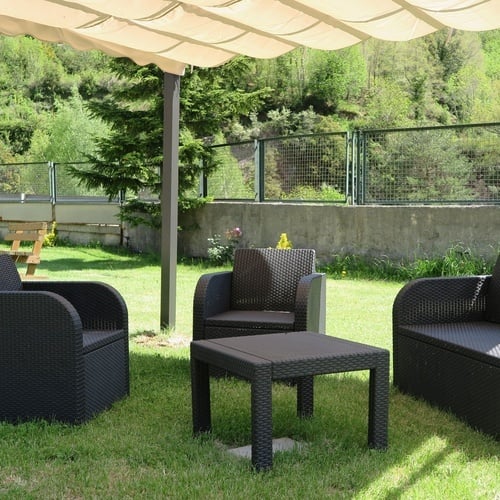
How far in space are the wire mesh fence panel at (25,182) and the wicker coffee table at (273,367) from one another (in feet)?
48.2

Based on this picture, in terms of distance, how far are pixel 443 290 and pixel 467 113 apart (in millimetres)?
44348

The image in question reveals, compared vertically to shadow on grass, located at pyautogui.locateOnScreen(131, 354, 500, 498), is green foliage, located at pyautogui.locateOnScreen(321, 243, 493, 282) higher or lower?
higher

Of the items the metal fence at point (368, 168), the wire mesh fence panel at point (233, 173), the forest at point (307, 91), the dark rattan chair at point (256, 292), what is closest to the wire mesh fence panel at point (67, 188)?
the metal fence at point (368, 168)

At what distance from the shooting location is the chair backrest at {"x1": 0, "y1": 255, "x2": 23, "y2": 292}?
4.23 meters

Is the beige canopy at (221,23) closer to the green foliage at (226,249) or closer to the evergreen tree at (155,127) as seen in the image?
the green foliage at (226,249)

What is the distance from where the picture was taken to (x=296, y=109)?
47.5 m

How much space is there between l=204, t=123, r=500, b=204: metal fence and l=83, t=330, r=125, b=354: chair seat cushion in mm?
7057

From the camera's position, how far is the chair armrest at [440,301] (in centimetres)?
430

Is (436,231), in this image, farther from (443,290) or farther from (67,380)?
(67,380)

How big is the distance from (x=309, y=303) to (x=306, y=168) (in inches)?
289

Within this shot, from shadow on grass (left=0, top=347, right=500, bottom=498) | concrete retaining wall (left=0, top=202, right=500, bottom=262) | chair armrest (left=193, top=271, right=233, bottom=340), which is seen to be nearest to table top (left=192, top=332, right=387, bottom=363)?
shadow on grass (left=0, top=347, right=500, bottom=498)

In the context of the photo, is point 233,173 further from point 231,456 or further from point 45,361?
point 231,456

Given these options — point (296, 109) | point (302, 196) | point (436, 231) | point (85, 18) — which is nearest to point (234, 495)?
point (85, 18)

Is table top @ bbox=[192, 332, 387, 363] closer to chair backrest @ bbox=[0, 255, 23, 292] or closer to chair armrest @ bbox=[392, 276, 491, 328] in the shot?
chair armrest @ bbox=[392, 276, 491, 328]
